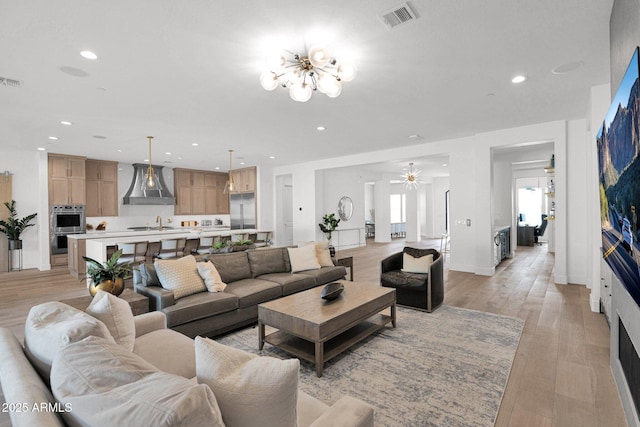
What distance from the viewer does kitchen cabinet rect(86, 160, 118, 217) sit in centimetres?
830

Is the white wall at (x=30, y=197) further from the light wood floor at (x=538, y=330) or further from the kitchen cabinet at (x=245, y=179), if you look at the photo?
the kitchen cabinet at (x=245, y=179)

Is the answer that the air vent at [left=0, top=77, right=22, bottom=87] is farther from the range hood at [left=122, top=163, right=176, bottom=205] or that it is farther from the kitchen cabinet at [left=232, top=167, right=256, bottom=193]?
the kitchen cabinet at [left=232, top=167, right=256, bottom=193]

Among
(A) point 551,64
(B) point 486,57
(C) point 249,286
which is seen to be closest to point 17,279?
(C) point 249,286

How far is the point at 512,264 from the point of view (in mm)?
7191

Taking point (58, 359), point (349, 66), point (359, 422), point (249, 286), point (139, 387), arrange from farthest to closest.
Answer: point (249, 286) → point (349, 66) → point (359, 422) → point (58, 359) → point (139, 387)

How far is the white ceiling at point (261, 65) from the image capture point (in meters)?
2.29

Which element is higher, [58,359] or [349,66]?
[349,66]

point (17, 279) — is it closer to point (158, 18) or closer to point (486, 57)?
point (158, 18)

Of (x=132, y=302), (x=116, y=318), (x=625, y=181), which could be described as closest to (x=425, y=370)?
(x=625, y=181)

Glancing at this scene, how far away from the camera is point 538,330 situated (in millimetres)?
3340

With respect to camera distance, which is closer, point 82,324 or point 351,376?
point 82,324

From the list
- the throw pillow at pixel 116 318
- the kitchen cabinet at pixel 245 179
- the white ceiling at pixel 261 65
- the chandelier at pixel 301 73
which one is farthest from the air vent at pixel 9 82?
the kitchen cabinet at pixel 245 179

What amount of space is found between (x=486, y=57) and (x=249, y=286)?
11.6 feet

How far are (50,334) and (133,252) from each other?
16.0 feet
